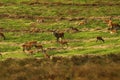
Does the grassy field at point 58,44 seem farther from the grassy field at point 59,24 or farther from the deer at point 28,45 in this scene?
the deer at point 28,45

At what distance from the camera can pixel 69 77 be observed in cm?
3372

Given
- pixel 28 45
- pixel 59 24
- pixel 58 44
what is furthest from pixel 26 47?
pixel 59 24

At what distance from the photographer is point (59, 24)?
200 ft

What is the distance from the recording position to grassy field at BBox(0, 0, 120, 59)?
47.7 meters

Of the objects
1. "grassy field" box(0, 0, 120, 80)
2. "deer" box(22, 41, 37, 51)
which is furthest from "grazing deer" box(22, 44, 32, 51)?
"grassy field" box(0, 0, 120, 80)

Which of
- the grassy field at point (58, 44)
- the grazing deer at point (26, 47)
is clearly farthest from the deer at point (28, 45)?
the grassy field at point (58, 44)

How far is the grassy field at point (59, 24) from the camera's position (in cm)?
4769

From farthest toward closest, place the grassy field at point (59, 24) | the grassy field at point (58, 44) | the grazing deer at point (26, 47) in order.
Result: the grassy field at point (59, 24), the grazing deer at point (26, 47), the grassy field at point (58, 44)

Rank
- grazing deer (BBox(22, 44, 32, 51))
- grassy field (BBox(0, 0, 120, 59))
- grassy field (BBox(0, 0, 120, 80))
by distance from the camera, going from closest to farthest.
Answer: grassy field (BBox(0, 0, 120, 80)) < grazing deer (BBox(22, 44, 32, 51)) < grassy field (BBox(0, 0, 120, 59))

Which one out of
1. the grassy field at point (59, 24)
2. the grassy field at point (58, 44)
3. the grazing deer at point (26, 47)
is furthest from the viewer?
the grassy field at point (59, 24)

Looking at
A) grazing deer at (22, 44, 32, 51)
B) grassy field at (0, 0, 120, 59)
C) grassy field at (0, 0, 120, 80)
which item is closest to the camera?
grassy field at (0, 0, 120, 80)

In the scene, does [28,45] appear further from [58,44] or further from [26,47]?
[58,44]

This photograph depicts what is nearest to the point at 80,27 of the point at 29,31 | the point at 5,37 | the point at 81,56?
the point at 29,31

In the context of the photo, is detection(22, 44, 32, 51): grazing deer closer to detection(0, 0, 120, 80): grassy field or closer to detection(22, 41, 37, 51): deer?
detection(22, 41, 37, 51): deer
